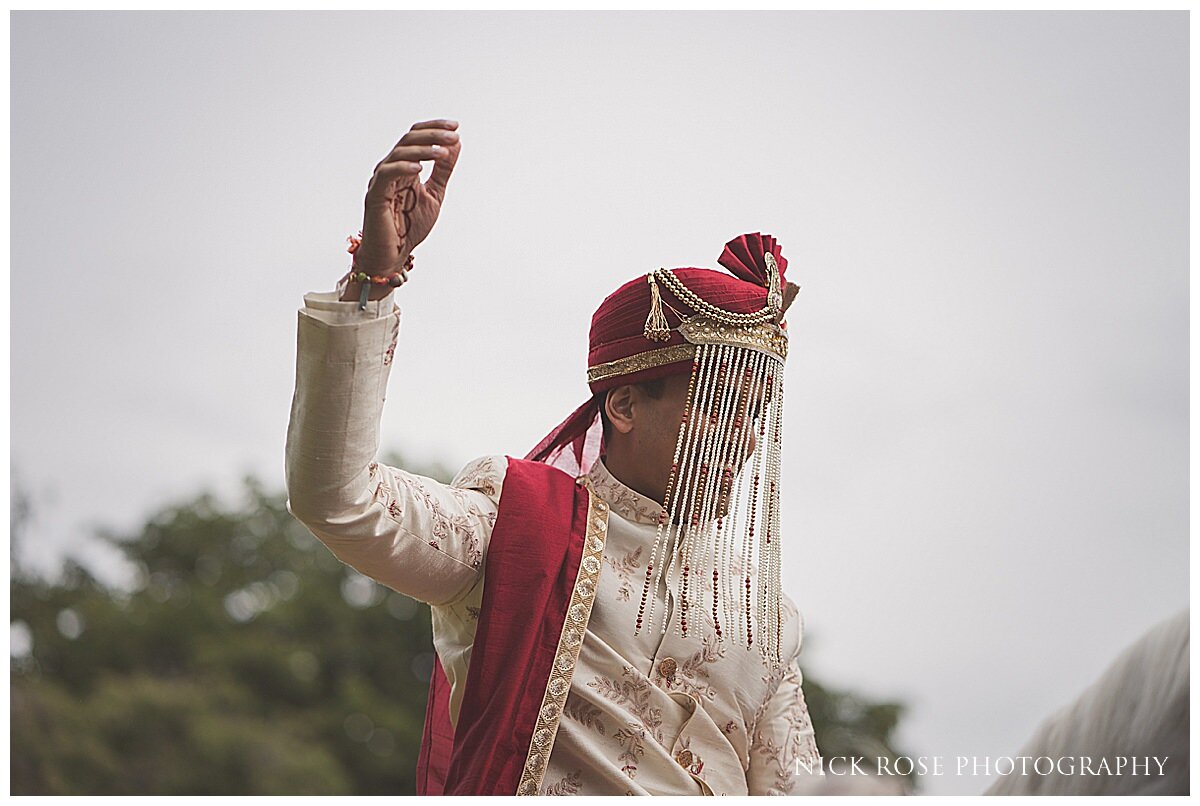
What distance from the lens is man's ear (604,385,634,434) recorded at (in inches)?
70.2

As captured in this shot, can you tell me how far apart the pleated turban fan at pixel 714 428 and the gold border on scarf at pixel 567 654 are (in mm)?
81

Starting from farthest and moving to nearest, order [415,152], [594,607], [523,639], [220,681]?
[220,681] → [594,607] → [523,639] → [415,152]

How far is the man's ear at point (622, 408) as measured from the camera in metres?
1.78

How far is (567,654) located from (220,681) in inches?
453

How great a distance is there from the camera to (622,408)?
1.79m

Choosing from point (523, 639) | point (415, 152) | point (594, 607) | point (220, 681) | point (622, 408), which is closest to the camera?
point (415, 152)

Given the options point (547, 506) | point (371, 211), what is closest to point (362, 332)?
point (371, 211)

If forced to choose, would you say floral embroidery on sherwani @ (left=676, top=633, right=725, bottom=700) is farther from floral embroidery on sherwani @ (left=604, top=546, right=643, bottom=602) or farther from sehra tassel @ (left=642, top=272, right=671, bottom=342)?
sehra tassel @ (left=642, top=272, right=671, bottom=342)

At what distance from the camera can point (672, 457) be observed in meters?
1.76

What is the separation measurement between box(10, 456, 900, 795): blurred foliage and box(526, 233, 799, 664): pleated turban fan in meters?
8.86

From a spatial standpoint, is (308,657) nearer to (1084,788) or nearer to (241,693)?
(241,693)

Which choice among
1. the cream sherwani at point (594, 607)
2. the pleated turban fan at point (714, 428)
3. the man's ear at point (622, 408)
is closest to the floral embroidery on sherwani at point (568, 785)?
the cream sherwani at point (594, 607)

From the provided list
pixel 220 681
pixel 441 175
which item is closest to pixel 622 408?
pixel 441 175

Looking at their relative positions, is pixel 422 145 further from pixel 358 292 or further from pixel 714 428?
pixel 714 428
